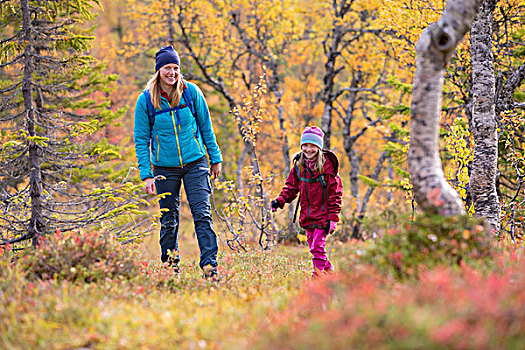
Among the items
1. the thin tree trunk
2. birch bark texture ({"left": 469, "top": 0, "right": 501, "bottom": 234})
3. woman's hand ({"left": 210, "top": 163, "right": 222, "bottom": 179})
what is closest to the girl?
woman's hand ({"left": 210, "top": 163, "right": 222, "bottom": 179})

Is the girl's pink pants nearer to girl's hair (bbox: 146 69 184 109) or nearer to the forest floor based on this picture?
the forest floor

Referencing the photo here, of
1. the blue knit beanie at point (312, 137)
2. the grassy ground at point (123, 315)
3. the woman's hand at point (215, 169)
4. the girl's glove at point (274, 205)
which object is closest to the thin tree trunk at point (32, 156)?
the grassy ground at point (123, 315)

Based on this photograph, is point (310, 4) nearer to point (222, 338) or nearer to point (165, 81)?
point (165, 81)

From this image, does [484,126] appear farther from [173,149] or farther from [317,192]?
[173,149]

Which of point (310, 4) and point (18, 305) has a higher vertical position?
point (310, 4)

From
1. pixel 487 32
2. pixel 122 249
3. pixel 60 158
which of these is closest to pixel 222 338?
pixel 122 249

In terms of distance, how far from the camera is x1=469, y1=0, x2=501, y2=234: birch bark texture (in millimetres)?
5434

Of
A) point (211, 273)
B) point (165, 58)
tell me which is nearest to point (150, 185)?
point (211, 273)

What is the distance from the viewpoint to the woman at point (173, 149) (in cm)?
488

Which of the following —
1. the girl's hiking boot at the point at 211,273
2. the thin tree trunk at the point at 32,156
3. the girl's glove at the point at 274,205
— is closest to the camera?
the girl's hiking boot at the point at 211,273

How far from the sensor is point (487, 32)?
560 centimetres

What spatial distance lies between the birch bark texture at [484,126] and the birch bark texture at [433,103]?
2344mm

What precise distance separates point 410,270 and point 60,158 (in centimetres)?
548

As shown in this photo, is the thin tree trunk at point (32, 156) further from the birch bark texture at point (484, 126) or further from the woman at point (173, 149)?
the birch bark texture at point (484, 126)
